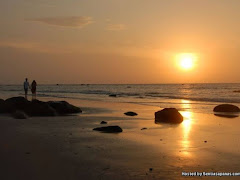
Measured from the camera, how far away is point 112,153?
8.94 m

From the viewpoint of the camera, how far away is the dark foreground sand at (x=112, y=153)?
704 centimetres

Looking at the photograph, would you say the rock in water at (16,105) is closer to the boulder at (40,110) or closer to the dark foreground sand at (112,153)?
the boulder at (40,110)

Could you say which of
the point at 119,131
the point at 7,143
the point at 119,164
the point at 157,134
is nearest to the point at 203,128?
the point at 157,134

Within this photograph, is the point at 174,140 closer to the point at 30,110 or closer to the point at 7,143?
the point at 7,143

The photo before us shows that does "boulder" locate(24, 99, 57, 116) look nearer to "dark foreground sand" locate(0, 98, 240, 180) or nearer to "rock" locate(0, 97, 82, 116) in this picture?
"rock" locate(0, 97, 82, 116)

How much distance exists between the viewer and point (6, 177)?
257 inches

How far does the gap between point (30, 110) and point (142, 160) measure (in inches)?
512

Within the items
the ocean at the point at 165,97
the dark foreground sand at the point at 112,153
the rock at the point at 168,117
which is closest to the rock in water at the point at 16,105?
the dark foreground sand at the point at 112,153

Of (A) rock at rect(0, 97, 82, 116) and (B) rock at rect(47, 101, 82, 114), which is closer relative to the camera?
(A) rock at rect(0, 97, 82, 116)

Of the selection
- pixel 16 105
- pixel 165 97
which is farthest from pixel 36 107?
pixel 165 97

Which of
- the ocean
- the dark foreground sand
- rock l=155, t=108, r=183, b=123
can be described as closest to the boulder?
the dark foreground sand

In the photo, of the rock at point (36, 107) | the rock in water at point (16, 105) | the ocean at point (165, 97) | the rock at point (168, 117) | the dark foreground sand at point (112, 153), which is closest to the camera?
the dark foreground sand at point (112, 153)

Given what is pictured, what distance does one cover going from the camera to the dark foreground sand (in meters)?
7.04

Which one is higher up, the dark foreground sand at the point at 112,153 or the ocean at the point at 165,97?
the ocean at the point at 165,97
